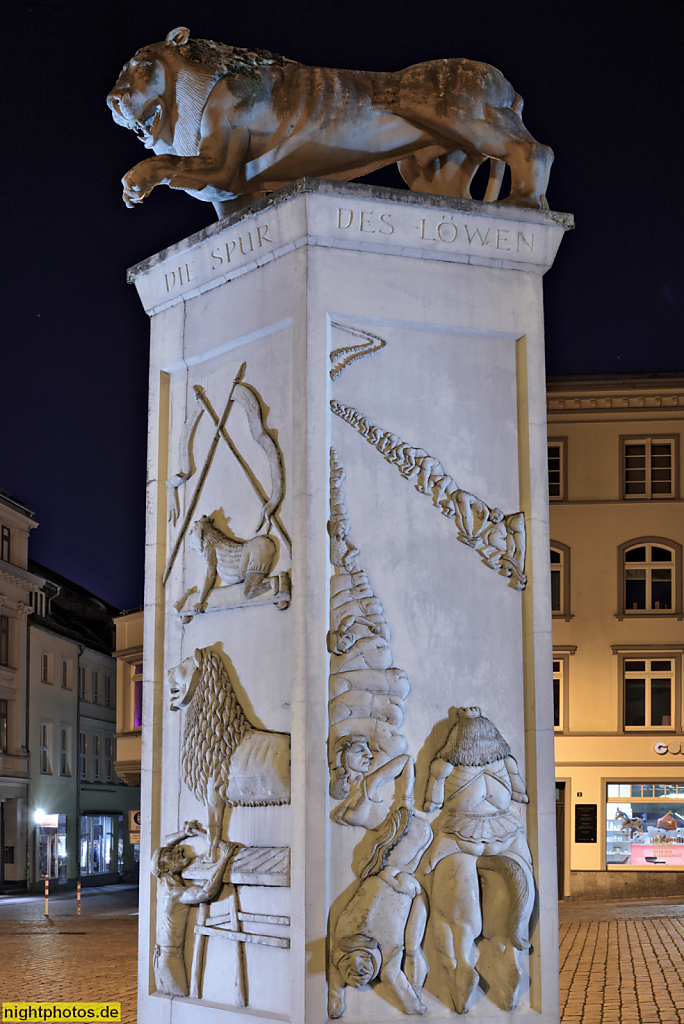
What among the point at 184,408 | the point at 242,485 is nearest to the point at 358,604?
the point at 242,485

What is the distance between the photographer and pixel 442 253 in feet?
21.3

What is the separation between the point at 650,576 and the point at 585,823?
6.34 m

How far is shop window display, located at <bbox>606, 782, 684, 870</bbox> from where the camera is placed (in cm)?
3275

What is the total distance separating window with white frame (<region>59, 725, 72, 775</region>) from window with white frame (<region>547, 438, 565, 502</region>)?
91.7ft

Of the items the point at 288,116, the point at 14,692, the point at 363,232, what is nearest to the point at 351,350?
the point at 363,232

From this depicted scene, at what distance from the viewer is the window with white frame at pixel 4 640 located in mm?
48031

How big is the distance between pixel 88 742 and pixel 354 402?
54.7m

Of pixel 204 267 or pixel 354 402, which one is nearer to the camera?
pixel 354 402

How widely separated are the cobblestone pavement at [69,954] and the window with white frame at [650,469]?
16.0 meters

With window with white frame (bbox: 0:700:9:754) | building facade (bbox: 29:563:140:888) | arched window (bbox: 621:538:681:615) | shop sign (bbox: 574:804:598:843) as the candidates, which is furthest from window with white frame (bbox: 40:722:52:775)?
arched window (bbox: 621:538:681:615)

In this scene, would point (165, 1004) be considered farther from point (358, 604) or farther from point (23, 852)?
point (23, 852)

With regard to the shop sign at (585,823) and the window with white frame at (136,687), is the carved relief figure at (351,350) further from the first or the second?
the window with white frame at (136,687)

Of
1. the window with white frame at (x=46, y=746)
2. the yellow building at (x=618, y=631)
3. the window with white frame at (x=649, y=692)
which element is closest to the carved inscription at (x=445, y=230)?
the yellow building at (x=618, y=631)

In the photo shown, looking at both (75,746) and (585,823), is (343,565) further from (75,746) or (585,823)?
(75,746)
